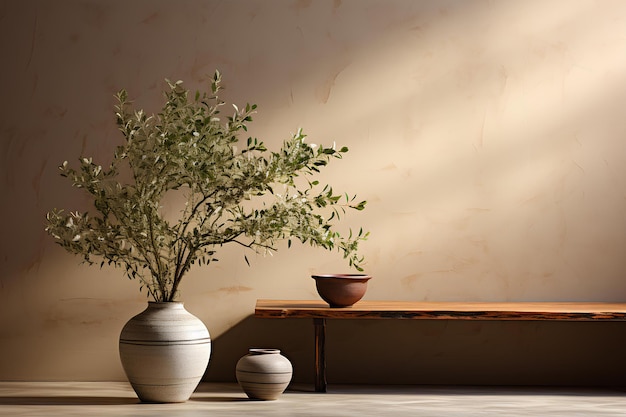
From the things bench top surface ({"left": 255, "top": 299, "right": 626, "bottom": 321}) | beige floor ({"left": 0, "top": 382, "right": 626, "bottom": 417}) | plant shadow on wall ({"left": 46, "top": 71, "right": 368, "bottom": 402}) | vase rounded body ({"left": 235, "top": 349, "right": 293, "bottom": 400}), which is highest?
plant shadow on wall ({"left": 46, "top": 71, "right": 368, "bottom": 402})

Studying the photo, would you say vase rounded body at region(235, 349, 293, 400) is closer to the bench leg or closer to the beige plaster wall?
the bench leg

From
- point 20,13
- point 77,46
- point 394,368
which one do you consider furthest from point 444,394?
point 20,13

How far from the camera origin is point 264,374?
3.10 m

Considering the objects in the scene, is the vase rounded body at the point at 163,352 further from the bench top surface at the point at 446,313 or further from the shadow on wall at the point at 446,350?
the shadow on wall at the point at 446,350

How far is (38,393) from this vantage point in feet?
11.0

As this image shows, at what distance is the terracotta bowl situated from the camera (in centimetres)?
328

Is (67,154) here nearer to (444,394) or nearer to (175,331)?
(175,331)

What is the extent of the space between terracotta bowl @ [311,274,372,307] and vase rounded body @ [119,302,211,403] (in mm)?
561

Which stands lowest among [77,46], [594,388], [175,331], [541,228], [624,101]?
[594,388]

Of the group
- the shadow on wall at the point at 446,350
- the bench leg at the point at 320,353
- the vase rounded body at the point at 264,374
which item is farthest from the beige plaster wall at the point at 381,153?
the vase rounded body at the point at 264,374

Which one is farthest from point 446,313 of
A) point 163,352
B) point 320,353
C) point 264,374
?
point 163,352

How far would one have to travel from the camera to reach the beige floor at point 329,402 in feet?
9.53

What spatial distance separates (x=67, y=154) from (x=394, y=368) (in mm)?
1867

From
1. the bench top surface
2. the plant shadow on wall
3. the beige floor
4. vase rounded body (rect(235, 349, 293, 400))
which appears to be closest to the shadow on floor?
the beige floor
